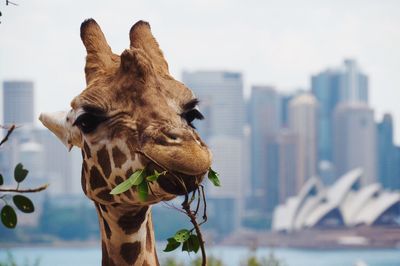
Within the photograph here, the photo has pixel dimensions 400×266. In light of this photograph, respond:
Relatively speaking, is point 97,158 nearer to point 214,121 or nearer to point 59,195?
point 59,195

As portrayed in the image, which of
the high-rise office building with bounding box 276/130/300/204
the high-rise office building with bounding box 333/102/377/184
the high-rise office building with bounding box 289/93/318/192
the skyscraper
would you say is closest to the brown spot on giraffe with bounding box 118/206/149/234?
the skyscraper

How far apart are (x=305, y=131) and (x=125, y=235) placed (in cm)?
15108

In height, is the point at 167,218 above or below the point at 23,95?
below

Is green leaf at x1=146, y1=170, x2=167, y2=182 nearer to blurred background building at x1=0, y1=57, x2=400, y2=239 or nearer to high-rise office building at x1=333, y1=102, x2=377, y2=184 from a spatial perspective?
blurred background building at x1=0, y1=57, x2=400, y2=239

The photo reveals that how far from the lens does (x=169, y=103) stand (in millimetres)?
3404

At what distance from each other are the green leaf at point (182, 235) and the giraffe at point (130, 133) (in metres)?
0.10

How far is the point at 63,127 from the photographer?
372cm

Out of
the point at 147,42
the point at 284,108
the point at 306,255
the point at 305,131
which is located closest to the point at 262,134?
the point at 284,108

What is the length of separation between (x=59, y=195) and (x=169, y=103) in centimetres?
14085

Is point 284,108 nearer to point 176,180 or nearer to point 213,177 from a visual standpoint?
point 213,177

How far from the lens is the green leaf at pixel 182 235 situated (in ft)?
10.3

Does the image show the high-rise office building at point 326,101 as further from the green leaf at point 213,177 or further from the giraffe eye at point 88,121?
the green leaf at point 213,177

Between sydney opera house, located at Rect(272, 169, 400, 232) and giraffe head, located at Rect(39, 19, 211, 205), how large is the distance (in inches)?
2879

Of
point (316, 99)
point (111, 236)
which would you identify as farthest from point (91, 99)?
point (316, 99)
